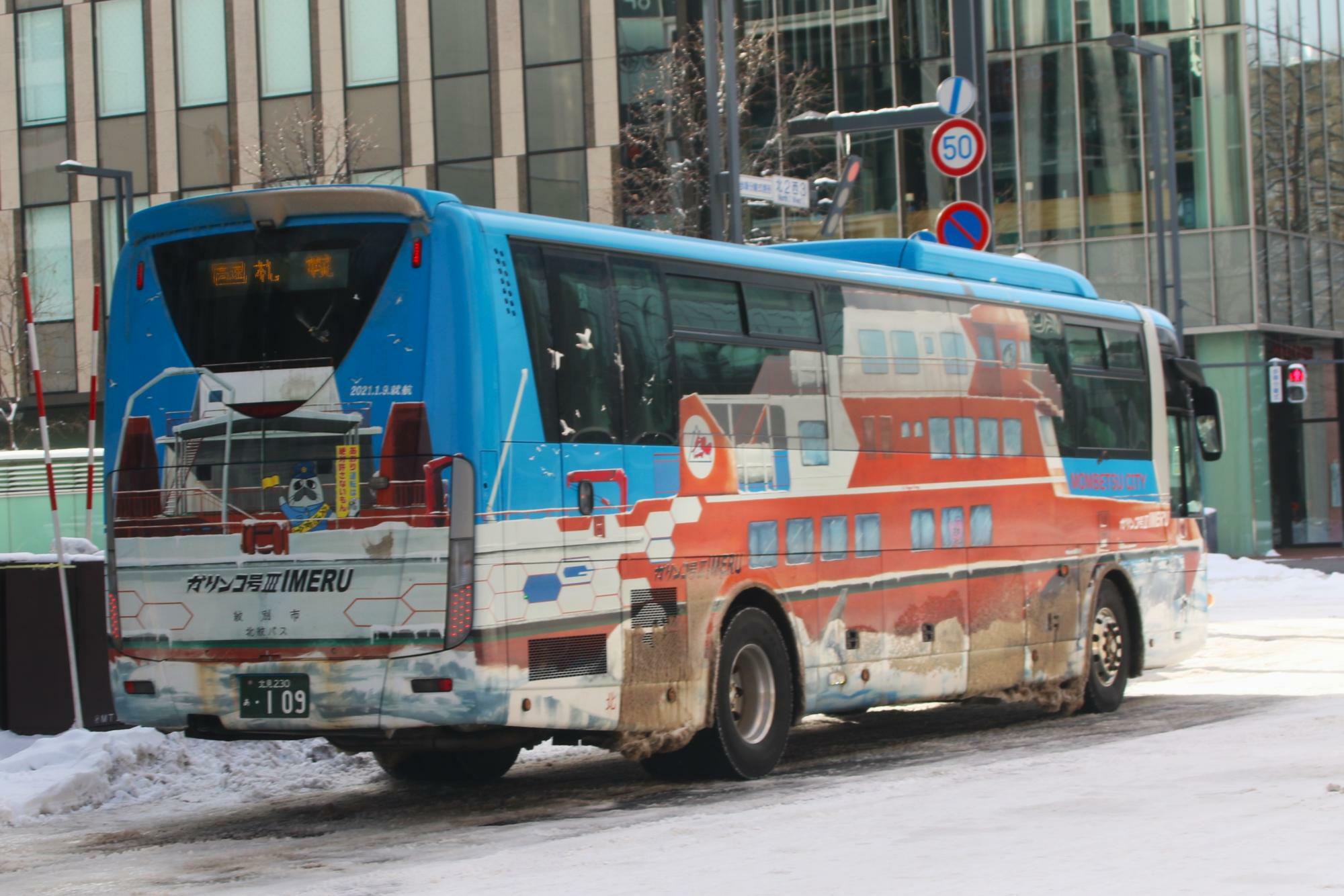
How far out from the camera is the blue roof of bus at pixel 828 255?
9.85m

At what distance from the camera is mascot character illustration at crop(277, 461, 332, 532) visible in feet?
30.8

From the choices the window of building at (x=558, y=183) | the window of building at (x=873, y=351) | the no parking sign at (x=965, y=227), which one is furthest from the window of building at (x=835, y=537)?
the window of building at (x=558, y=183)

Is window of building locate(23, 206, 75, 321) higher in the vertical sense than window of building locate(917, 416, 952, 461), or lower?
higher

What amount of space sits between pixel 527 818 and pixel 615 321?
2571mm

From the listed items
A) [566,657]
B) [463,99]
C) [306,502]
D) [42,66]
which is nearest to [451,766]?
[566,657]

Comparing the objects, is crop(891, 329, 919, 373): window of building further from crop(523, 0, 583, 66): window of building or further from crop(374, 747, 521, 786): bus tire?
crop(523, 0, 583, 66): window of building

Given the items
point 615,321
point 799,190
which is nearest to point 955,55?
→ point 799,190

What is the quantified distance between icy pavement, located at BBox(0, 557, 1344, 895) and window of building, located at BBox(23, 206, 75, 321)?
3655 cm

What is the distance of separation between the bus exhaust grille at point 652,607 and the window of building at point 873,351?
8.43 ft

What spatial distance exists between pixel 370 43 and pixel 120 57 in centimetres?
662

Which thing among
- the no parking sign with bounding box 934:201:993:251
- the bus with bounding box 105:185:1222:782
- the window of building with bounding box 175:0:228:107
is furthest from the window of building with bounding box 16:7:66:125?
the bus with bounding box 105:185:1222:782

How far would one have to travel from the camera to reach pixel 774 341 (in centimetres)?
1146

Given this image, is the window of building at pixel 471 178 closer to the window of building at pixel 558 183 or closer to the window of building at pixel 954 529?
the window of building at pixel 558 183

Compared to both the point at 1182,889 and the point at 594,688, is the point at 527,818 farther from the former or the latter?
the point at 1182,889
